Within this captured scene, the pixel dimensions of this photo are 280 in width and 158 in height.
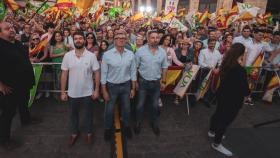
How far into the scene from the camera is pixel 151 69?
489cm

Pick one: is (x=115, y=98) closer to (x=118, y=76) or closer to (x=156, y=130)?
(x=118, y=76)

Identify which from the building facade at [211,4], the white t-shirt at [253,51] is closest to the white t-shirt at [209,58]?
the white t-shirt at [253,51]

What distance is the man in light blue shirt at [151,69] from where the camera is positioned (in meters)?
4.84

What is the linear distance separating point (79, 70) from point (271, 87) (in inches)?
239

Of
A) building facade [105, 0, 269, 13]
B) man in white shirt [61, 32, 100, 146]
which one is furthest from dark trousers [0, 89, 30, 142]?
building facade [105, 0, 269, 13]

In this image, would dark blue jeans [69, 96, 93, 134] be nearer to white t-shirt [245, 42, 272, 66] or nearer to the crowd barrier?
the crowd barrier

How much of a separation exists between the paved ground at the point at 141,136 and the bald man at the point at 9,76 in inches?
16.9

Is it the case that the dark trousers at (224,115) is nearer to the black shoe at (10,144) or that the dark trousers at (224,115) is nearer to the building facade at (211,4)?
the black shoe at (10,144)

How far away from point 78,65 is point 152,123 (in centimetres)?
216

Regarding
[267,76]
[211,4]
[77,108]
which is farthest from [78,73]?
[211,4]

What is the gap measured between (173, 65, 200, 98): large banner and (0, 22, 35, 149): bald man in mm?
3615

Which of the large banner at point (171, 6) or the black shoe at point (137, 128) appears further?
the large banner at point (171, 6)

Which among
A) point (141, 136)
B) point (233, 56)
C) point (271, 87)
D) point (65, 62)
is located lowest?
point (141, 136)

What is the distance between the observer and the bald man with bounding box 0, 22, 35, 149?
430 cm
